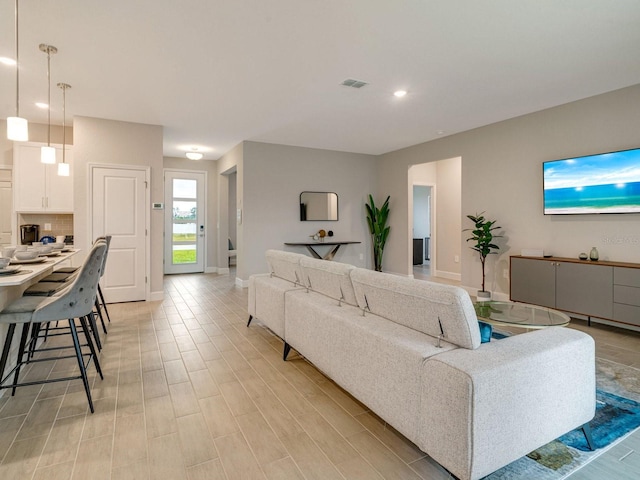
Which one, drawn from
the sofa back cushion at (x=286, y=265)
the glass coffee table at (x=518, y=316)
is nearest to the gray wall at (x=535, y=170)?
the glass coffee table at (x=518, y=316)

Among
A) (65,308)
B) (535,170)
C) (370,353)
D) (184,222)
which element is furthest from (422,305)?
(184,222)

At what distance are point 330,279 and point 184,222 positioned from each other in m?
6.49

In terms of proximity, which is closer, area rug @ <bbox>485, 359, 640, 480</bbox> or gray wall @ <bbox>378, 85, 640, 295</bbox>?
area rug @ <bbox>485, 359, 640, 480</bbox>

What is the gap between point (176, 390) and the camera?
250cm

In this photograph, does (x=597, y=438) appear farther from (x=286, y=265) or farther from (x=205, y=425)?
(x=286, y=265)

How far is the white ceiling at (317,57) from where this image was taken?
2.51 m

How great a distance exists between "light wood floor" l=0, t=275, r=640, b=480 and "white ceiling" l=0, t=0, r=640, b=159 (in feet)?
8.85

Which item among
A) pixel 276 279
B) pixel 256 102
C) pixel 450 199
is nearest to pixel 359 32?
pixel 256 102

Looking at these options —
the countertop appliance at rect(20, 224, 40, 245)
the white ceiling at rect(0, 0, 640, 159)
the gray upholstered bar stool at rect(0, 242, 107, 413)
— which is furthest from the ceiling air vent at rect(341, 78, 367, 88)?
the countertop appliance at rect(20, 224, 40, 245)

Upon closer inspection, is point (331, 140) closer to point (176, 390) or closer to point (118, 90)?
point (118, 90)

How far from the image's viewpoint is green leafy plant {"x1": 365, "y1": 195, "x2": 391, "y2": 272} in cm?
745

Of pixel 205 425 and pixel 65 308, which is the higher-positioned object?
pixel 65 308

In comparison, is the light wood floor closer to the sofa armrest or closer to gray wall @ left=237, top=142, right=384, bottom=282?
the sofa armrest

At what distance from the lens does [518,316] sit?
264 centimetres
